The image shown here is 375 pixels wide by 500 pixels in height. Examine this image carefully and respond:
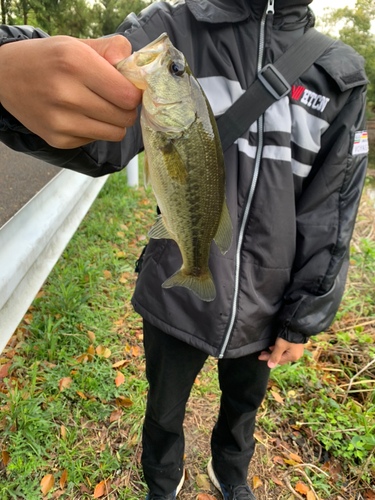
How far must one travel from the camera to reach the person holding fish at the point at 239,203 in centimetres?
123

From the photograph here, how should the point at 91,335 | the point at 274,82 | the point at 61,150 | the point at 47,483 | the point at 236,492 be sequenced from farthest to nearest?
the point at 91,335, the point at 236,492, the point at 47,483, the point at 274,82, the point at 61,150

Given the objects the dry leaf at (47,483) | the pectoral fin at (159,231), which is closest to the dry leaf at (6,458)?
the dry leaf at (47,483)

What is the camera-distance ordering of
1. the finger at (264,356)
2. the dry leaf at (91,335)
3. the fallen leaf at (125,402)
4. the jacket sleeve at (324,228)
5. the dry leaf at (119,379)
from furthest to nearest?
the dry leaf at (91,335)
the dry leaf at (119,379)
the fallen leaf at (125,402)
the finger at (264,356)
the jacket sleeve at (324,228)

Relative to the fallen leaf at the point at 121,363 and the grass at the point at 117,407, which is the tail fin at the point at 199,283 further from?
the fallen leaf at the point at 121,363

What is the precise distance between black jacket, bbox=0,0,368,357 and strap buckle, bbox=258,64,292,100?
0.07 m

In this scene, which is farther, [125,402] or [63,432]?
[125,402]

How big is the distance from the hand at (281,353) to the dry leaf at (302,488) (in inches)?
44.7

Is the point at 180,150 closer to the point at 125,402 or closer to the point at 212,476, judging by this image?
the point at 125,402

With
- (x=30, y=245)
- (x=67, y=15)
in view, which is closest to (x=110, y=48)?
(x=30, y=245)

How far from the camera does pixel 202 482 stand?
2.24 m

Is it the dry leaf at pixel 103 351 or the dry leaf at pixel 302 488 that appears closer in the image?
the dry leaf at pixel 302 488

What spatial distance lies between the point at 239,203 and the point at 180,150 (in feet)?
1.79

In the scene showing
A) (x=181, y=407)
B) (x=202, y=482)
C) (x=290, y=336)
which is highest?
(x=290, y=336)

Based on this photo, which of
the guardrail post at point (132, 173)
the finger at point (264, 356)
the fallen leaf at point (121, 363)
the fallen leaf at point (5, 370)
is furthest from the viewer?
the guardrail post at point (132, 173)
